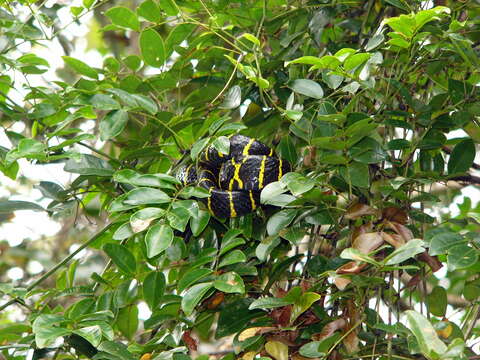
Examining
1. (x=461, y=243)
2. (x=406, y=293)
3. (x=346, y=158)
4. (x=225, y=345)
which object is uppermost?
(x=346, y=158)

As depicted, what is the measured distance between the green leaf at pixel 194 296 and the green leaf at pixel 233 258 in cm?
7

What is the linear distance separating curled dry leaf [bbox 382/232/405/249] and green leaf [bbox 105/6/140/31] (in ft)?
2.99

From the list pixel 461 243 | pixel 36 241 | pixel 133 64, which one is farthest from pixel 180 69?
pixel 36 241

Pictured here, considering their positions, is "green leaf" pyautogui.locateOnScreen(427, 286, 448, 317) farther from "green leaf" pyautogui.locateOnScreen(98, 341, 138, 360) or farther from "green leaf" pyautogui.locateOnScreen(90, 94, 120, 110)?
"green leaf" pyautogui.locateOnScreen(90, 94, 120, 110)

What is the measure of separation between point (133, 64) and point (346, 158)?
2.48 ft

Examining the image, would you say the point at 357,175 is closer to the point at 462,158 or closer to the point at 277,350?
the point at 462,158

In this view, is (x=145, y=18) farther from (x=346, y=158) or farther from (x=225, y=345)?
(x=225, y=345)

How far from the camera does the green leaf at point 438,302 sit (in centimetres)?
179

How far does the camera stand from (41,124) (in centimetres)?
200

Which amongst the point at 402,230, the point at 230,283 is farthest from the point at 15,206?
the point at 402,230

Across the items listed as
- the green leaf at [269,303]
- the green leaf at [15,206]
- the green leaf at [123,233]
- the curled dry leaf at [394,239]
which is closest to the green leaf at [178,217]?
the green leaf at [123,233]

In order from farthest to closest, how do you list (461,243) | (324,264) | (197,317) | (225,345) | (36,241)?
(36,241) < (225,345) < (197,317) < (324,264) < (461,243)

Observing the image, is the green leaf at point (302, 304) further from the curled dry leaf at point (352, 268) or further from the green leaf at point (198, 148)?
the green leaf at point (198, 148)

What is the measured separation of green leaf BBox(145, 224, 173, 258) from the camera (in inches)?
56.7
